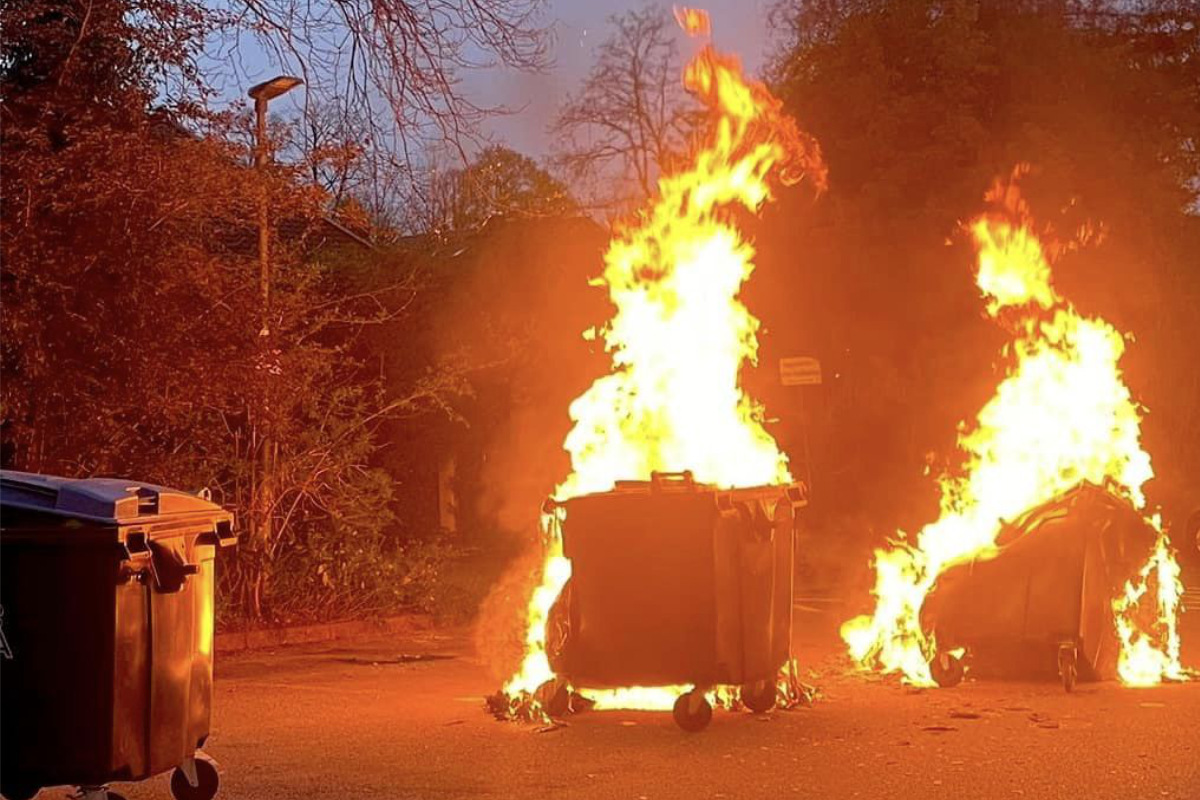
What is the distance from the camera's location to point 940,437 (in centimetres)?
2281

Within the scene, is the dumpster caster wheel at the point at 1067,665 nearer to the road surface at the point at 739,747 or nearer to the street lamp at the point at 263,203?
the road surface at the point at 739,747

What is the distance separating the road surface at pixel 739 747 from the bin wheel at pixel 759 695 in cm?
15

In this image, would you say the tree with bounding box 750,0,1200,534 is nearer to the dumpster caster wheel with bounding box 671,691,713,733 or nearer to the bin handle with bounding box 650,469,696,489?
the bin handle with bounding box 650,469,696,489

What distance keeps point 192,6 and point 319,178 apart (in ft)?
6.50

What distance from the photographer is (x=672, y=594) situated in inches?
333

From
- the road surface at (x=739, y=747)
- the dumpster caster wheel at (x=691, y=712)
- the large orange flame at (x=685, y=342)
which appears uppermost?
the large orange flame at (x=685, y=342)

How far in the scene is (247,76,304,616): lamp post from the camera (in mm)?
12352

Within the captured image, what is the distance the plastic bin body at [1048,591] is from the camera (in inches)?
379

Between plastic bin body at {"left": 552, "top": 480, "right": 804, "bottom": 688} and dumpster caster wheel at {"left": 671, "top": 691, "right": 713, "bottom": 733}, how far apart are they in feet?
0.37

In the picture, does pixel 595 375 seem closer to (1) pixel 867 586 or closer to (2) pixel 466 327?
(2) pixel 466 327

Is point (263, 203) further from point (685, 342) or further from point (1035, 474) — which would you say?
point (1035, 474)

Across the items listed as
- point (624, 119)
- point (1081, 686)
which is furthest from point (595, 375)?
point (1081, 686)

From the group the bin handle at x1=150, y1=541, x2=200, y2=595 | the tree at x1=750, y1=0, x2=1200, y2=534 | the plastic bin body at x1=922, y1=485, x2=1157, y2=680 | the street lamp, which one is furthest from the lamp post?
the tree at x1=750, y1=0, x2=1200, y2=534

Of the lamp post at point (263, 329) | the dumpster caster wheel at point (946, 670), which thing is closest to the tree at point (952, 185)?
the lamp post at point (263, 329)
